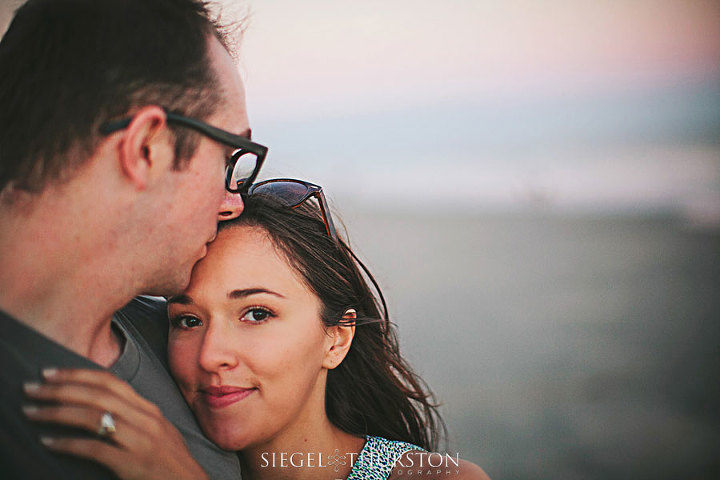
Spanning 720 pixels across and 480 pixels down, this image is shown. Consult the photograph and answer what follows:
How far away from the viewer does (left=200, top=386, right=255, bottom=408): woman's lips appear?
7.60 feet

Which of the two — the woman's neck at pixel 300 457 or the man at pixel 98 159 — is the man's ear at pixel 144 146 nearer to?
the man at pixel 98 159

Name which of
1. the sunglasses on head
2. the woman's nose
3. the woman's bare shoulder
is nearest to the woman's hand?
the woman's nose

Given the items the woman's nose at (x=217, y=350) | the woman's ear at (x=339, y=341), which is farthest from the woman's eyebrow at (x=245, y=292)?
the woman's ear at (x=339, y=341)

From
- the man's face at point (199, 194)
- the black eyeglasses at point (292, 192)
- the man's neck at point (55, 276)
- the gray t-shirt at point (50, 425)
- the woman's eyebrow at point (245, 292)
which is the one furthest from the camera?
the black eyeglasses at point (292, 192)

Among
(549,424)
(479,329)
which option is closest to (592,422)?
(549,424)

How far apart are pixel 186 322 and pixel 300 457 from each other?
77cm

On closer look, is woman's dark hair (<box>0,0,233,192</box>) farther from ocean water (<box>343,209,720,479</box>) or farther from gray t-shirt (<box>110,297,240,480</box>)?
ocean water (<box>343,209,720,479</box>)

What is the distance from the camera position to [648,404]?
7348mm

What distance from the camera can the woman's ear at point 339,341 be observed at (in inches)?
109

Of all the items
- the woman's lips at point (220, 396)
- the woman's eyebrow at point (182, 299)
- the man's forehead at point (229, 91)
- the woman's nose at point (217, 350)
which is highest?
the man's forehead at point (229, 91)

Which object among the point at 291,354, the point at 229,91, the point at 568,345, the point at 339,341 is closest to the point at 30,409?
the point at 291,354

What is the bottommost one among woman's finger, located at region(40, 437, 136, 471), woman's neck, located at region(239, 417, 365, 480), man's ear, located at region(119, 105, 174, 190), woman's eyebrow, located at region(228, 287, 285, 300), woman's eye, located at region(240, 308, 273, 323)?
woman's neck, located at region(239, 417, 365, 480)

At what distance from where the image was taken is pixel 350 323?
2.84 metres

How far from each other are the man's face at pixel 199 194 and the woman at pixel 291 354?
0.79 ft
